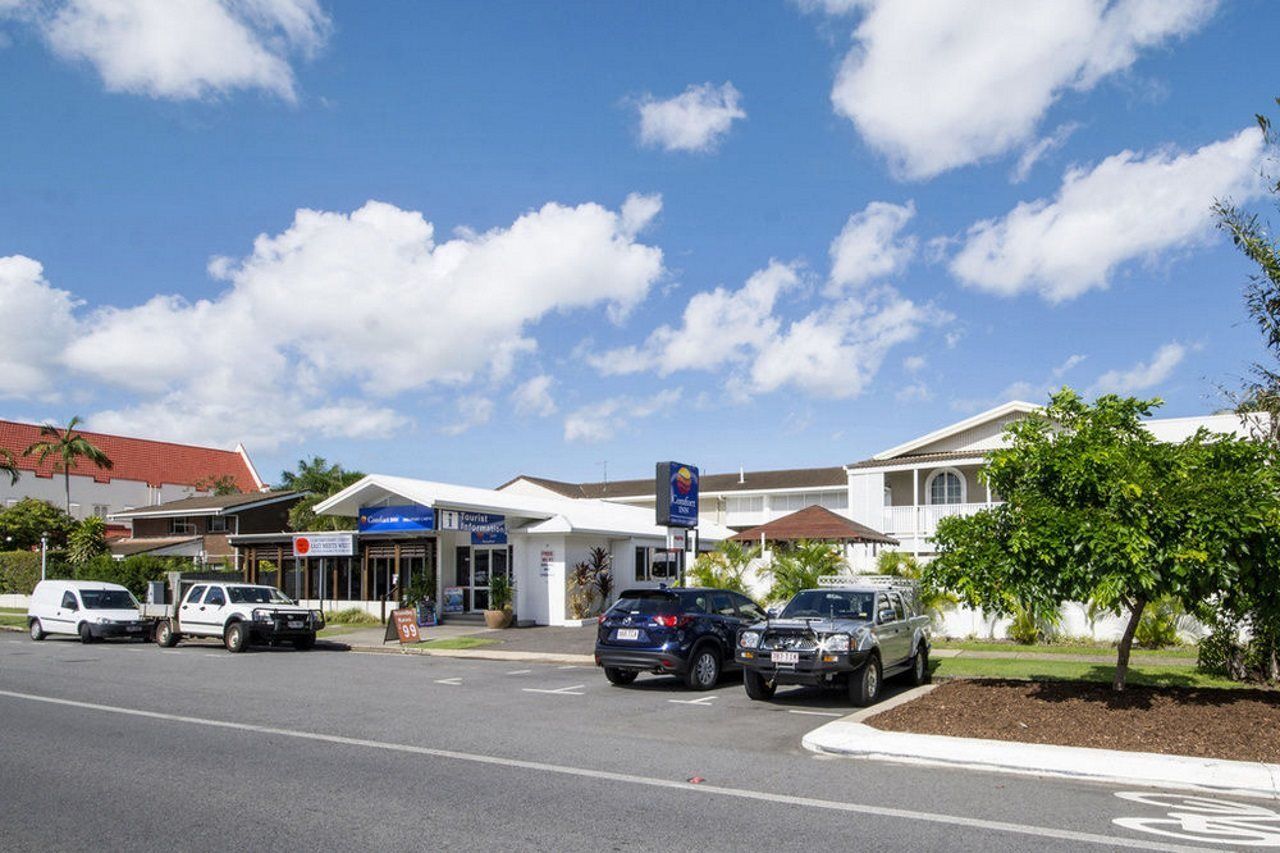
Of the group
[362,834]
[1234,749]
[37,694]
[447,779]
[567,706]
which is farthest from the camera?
[37,694]

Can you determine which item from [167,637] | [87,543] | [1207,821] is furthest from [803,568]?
[87,543]

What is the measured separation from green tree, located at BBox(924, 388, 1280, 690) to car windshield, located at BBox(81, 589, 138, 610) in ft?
81.0

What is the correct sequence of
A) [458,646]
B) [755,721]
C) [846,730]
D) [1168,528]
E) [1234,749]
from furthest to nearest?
[458,646] < [755,721] < [846,730] < [1168,528] < [1234,749]

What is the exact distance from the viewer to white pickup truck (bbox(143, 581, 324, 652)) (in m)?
23.4

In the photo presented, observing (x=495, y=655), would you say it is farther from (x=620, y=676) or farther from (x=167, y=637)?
(x=167, y=637)

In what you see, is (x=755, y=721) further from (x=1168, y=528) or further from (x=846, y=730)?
(x=1168, y=528)

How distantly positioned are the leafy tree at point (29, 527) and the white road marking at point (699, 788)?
4439cm

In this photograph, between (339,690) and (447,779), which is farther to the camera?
(339,690)

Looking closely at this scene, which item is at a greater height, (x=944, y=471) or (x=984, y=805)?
(x=944, y=471)

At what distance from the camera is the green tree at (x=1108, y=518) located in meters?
9.54

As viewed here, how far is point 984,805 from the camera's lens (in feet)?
24.7

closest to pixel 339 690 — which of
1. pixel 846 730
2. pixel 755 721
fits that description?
pixel 755 721

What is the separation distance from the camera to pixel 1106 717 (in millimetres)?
10102

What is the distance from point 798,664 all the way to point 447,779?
563 cm
